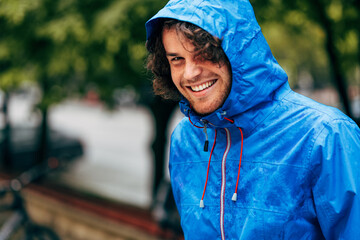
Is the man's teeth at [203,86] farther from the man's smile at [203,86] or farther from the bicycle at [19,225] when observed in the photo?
the bicycle at [19,225]

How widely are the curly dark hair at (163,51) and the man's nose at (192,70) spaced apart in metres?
0.04

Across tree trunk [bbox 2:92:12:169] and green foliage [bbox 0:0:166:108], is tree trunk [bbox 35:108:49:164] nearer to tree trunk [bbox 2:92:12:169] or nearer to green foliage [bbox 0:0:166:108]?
tree trunk [bbox 2:92:12:169]

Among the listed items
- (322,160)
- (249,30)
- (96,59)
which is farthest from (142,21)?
(322,160)

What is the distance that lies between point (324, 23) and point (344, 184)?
2.89 meters

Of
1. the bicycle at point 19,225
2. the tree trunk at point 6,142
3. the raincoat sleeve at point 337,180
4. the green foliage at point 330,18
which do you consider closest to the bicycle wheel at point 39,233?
the bicycle at point 19,225

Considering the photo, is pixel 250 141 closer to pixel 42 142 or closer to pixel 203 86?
pixel 203 86

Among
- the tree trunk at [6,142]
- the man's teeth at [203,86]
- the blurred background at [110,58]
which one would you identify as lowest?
the tree trunk at [6,142]

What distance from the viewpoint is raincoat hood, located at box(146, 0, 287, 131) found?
127 centimetres

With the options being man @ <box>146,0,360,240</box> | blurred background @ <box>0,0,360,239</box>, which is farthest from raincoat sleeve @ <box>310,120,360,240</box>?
blurred background @ <box>0,0,360,239</box>

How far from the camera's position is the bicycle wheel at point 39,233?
4.14m

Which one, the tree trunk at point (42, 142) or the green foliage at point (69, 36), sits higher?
the green foliage at point (69, 36)

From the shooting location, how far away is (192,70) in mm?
1364

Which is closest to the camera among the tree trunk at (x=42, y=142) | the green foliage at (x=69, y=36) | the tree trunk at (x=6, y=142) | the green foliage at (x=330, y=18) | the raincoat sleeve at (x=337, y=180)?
the raincoat sleeve at (x=337, y=180)

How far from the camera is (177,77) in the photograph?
146 cm
